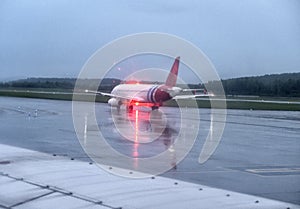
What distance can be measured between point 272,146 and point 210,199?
1726cm

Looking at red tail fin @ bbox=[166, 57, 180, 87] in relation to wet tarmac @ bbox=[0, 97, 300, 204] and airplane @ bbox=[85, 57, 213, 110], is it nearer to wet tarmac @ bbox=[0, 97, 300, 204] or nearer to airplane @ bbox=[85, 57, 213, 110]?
airplane @ bbox=[85, 57, 213, 110]

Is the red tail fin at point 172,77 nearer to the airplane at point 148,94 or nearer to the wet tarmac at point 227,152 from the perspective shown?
the airplane at point 148,94

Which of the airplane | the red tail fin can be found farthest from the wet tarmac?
the red tail fin

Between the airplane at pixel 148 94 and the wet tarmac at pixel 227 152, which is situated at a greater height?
the airplane at pixel 148 94

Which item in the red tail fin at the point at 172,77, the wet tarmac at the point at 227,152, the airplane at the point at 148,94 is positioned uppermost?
the red tail fin at the point at 172,77

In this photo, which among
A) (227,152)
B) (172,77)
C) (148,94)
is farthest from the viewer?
(172,77)

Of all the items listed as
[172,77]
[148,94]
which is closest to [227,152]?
[148,94]

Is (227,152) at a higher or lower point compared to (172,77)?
lower

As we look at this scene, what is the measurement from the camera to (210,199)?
5.79 m

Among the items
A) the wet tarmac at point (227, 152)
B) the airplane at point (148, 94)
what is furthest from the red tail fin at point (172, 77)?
the wet tarmac at point (227, 152)

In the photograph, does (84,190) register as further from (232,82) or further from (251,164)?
(232,82)

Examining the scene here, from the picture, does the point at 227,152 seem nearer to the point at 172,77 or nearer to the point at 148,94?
the point at 148,94

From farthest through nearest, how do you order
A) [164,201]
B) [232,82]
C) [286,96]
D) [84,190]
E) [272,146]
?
[232,82], [286,96], [272,146], [84,190], [164,201]

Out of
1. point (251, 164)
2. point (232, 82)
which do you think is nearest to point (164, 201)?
point (251, 164)
